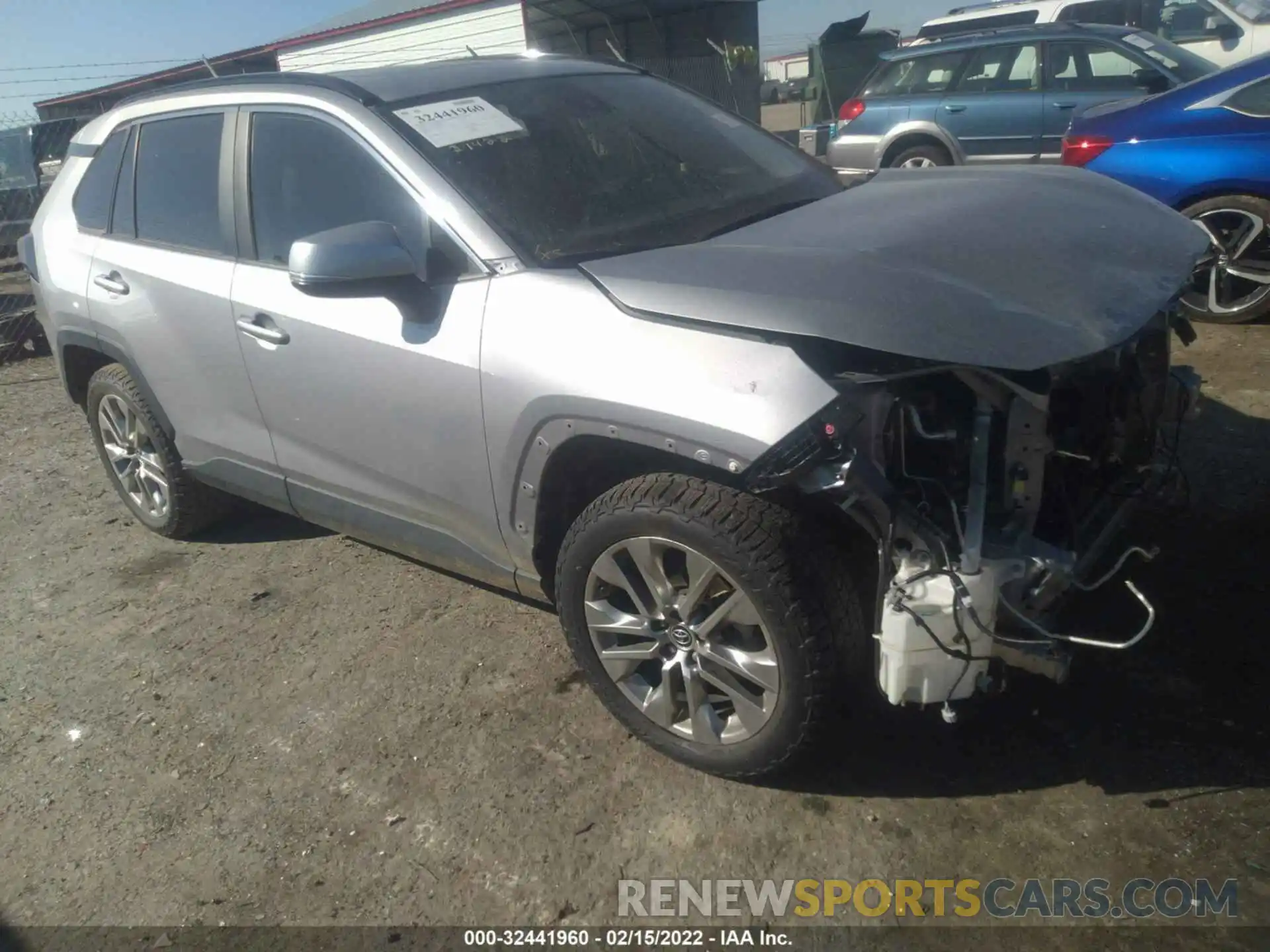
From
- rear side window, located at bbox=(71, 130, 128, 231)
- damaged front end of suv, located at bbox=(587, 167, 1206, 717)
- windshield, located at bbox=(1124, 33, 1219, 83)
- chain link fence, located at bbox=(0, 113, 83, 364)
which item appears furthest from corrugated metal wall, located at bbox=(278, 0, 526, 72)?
damaged front end of suv, located at bbox=(587, 167, 1206, 717)

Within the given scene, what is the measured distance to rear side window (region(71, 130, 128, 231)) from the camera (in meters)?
4.10

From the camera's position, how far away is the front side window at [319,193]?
9.31 feet

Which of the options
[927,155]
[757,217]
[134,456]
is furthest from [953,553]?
[927,155]

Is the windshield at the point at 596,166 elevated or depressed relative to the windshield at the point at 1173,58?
elevated

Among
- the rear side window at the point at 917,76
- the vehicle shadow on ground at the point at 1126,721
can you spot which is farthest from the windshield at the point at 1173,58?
the vehicle shadow on ground at the point at 1126,721

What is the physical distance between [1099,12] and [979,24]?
2.68 metres

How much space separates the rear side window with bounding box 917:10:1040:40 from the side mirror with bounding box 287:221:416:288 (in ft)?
30.4

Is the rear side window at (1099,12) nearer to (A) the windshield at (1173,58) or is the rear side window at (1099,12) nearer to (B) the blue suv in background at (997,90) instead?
(B) the blue suv in background at (997,90)

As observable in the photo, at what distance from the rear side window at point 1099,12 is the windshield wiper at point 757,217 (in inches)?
360

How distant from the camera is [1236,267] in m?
5.50

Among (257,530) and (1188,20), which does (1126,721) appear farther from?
(1188,20)

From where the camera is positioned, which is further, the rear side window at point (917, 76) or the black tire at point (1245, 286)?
the rear side window at point (917, 76)

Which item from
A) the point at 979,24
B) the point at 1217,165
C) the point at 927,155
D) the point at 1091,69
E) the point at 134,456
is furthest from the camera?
the point at 979,24

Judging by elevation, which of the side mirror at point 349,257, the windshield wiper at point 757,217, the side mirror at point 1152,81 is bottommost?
the side mirror at point 1152,81
